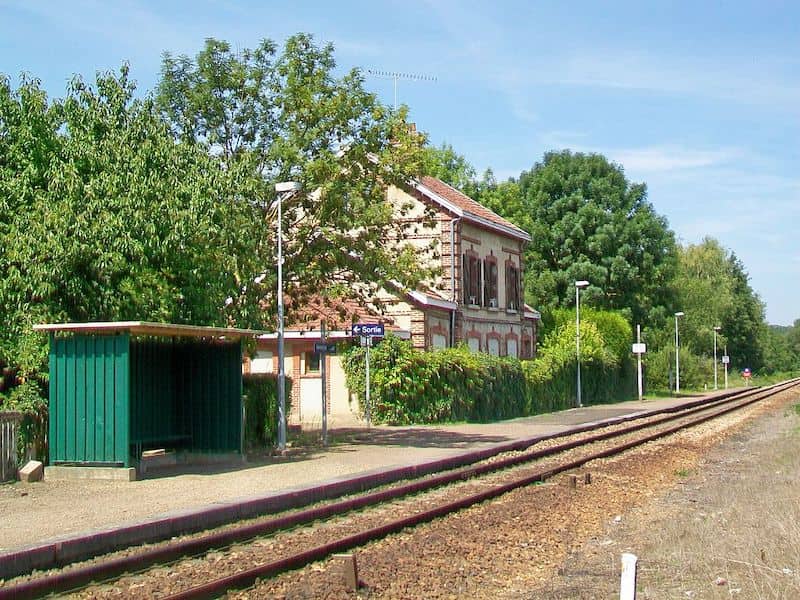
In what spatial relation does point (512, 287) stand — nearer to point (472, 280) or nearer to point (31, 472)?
point (472, 280)

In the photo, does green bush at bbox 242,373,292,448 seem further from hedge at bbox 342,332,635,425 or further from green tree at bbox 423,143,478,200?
green tree at bbox 423,143,478,200

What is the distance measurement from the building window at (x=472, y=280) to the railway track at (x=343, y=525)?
16.6 metres

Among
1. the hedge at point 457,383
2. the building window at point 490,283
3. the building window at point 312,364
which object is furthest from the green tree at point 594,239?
the building window at point 312,364

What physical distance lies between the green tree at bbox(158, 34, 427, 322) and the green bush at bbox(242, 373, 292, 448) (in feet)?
5.09

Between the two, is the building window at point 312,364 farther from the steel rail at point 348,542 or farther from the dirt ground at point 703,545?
the dirt ground at point 703,545

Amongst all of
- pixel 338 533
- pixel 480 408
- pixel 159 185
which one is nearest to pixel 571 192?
pixel 480 408

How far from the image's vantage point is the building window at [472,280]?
40.0m

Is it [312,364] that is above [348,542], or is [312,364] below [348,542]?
above

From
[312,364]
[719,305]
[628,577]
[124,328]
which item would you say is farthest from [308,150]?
[719,305]

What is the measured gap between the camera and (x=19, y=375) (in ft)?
57.4

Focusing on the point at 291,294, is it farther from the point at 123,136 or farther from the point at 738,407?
the point at 738,407

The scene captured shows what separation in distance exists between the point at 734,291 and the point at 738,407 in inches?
2643

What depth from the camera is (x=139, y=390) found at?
1802 cm

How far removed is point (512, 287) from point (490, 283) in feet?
10.9
